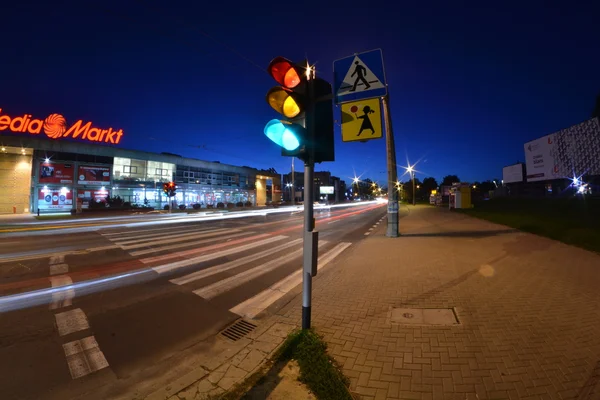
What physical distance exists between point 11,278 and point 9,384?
512 cm

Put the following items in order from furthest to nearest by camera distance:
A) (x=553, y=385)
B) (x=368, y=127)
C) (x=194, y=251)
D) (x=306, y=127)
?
(x=194, y=251)
(x=368, y=127)
(x=306, y=127)
(x=553, y=385)

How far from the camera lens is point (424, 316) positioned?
4.08 metres

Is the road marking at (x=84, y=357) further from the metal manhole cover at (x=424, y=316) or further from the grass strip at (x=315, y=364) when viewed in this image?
the metal manhole cover at (x=424, y=316)

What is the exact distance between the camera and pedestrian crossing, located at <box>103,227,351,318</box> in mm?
5497

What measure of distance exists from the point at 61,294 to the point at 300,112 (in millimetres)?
5947

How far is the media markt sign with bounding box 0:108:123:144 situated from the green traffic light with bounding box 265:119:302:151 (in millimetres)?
35050

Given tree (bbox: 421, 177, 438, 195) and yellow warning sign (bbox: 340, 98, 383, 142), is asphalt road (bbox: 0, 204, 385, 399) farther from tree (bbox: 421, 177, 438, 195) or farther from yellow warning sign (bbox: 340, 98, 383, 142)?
tree (bbox: 421, 177, 438, 195)

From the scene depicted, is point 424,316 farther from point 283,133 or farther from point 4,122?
point 4,122

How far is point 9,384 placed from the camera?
9.23 feet

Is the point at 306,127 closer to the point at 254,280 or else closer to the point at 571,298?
the point at 254,280

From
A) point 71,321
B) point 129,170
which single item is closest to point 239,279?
point 71,321

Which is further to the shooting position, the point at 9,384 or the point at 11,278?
the point at 11,278

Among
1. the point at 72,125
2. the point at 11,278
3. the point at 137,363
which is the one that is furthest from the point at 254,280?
the point at 72,125

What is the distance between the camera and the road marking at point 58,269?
682 cm
